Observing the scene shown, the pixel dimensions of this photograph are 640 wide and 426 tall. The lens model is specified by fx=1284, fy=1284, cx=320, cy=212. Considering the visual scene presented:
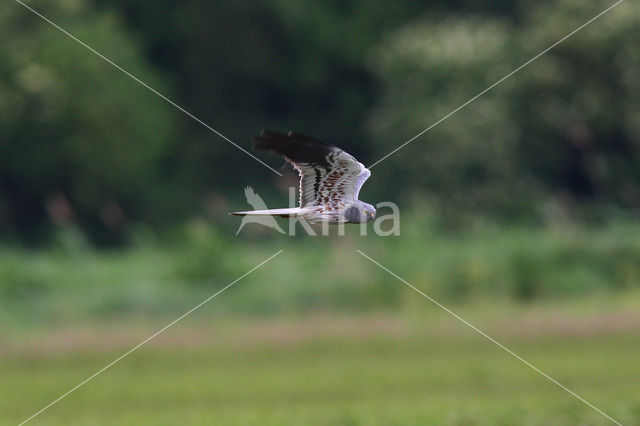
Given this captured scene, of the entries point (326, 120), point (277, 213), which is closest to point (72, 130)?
point (326, 120)

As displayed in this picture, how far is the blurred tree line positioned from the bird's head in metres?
17.2

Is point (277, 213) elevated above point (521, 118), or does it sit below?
below

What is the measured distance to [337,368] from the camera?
15.1 m

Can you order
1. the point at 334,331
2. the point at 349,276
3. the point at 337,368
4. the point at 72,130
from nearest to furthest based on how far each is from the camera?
the point at 337,368 → the point at 334,331 → the point at 349,276 → the point at 72,130

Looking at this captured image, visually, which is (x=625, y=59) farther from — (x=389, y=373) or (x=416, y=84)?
(x=389, y=373)

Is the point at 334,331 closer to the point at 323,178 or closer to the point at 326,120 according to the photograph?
the point at 323,178

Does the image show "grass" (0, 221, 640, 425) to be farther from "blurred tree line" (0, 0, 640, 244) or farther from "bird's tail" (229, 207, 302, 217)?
"blurred tree line" (0, 0, 640, 244)

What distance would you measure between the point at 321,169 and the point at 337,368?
295 inches

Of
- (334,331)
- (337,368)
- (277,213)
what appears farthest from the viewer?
(334,331)

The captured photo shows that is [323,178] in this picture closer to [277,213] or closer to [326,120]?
[277,213]

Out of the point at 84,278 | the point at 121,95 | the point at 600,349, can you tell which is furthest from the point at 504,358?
the point at 121,95

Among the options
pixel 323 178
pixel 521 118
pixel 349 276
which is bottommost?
pixel 323 178

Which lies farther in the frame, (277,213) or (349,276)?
(349,276)

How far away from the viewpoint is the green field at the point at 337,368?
40.4ft
